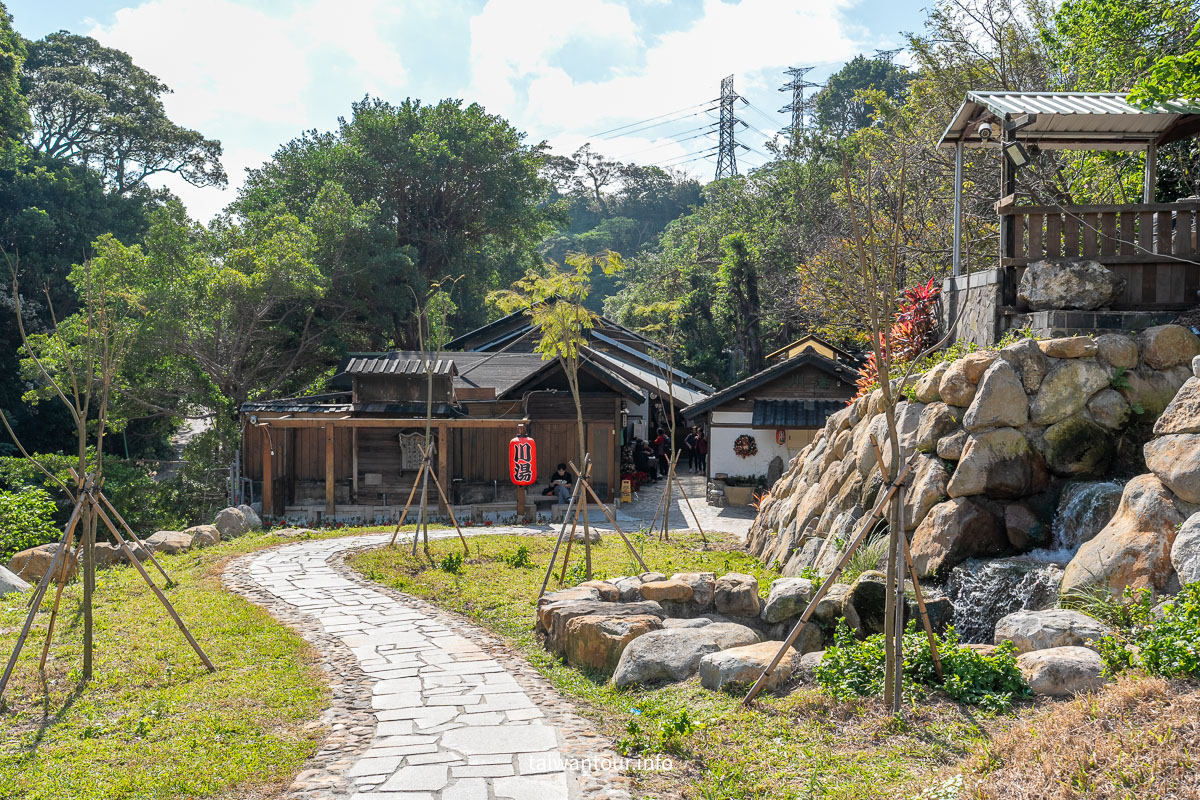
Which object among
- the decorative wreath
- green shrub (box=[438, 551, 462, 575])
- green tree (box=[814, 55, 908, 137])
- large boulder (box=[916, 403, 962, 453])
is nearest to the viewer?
large boulder (box=[916, 403, 962, 453])

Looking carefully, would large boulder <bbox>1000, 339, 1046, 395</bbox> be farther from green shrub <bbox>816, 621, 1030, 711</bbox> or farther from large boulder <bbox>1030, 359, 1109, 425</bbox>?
green shrub <bbox>816, 621, 1030, 711</bbox>

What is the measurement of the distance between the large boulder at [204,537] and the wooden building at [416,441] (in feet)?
12.0

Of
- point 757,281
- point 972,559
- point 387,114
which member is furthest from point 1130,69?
point 387,114

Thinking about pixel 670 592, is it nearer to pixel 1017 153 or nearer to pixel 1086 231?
pixel 1086 231

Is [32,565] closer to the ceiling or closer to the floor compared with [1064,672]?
closer to the floor

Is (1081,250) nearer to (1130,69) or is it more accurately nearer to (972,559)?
(972,559)

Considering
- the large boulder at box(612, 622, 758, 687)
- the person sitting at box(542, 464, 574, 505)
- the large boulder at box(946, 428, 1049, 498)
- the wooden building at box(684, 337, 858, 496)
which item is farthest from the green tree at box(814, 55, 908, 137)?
the large boulder at box(612, 622, 758, 687)

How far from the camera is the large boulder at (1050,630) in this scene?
256 inches

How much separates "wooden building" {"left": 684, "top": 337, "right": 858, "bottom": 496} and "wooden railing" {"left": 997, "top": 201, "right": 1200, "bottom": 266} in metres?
11.3

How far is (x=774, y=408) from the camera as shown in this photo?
22.2 metres

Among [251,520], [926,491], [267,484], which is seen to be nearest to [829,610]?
[926,491]

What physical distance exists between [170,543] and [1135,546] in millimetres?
15193

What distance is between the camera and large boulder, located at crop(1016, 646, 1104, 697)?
5.75 meters

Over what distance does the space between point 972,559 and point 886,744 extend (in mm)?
4099
